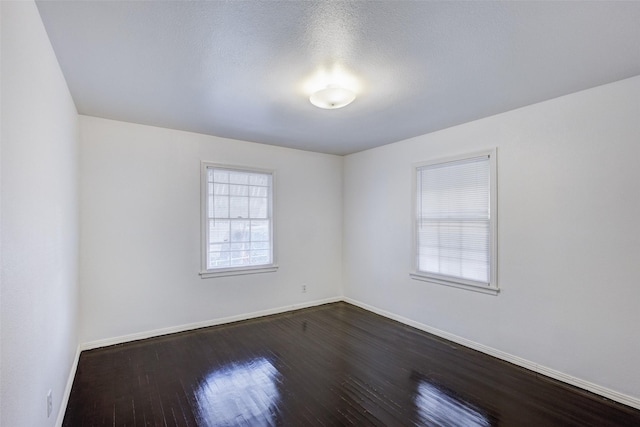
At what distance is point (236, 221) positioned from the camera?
4539 mm

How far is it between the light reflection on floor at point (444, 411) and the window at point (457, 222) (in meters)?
1.34

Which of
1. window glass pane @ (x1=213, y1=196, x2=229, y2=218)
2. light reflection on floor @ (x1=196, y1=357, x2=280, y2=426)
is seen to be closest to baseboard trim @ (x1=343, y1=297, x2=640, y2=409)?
light reflection on floor @ (x1=196, y1=357, x2=280, y2=426)

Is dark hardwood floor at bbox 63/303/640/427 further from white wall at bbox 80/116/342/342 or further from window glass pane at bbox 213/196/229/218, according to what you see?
window glass pane at bbox 213/196/229/218

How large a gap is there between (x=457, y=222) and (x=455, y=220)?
4 centimetres

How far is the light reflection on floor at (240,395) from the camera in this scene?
2.32 metres

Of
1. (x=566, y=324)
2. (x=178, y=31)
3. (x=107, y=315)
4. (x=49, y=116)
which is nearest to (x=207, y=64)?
(x=178, y=31)

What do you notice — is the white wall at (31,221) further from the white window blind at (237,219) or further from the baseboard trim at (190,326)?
the white window blind at (237,219)

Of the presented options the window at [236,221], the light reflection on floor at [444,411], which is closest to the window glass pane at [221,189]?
the window at [236,221]

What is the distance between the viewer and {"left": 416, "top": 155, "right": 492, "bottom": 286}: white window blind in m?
3.54

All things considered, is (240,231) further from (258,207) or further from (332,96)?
(332,96)

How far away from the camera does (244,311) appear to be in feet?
15.0

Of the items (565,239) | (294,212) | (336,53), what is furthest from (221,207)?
(565,239)

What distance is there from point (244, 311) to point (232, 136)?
2496 mm

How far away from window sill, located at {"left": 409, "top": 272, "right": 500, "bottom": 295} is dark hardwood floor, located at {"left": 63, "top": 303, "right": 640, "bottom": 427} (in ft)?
2.21
